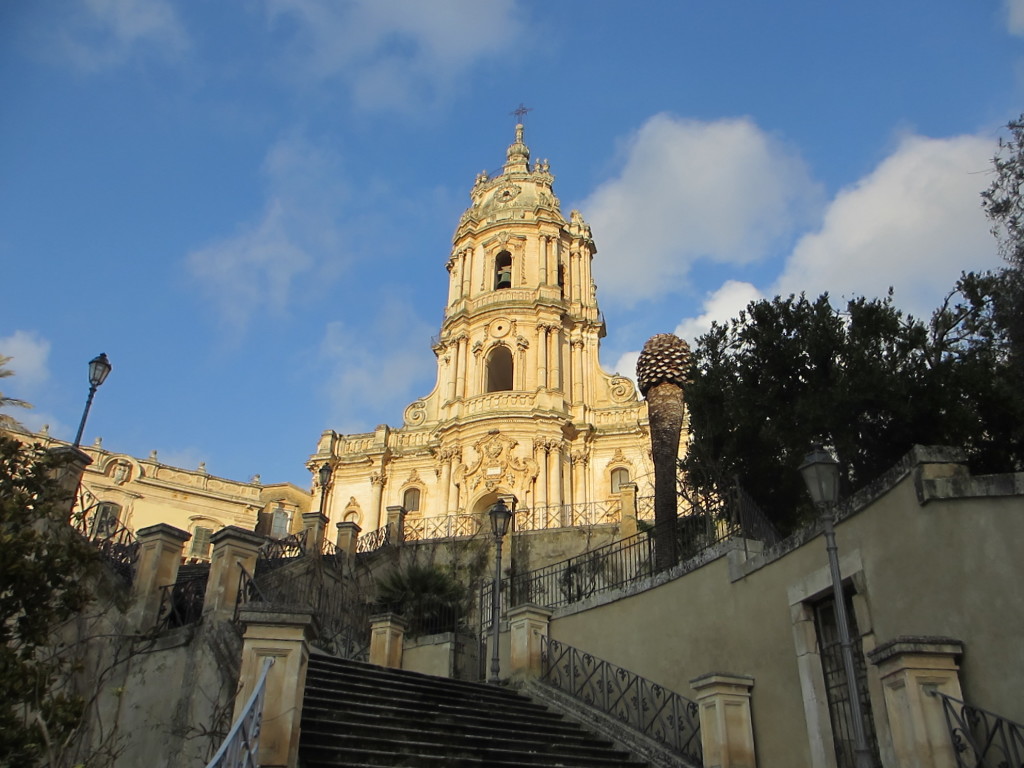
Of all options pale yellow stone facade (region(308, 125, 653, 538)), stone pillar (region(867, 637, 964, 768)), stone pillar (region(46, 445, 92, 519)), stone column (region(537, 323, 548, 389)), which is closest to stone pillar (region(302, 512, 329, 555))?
stone pillar (region(46, 445, 92, 519))

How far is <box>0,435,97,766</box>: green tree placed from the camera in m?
7.95

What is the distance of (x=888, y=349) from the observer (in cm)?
1614

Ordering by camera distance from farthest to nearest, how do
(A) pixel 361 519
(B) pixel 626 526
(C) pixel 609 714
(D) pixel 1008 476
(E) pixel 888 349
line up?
(A) pixel 361 519, (B) pixel 626 526, (E) pixel 888 349, (C) pixel 609 714, (D) pixel 1008 476

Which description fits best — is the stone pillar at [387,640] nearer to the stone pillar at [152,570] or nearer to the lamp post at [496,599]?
the lamp post at [496,599]

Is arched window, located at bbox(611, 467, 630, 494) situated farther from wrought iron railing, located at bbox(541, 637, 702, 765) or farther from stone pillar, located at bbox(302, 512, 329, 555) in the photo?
wrought iron railing, located at bbox(541, 637, 702, 765)

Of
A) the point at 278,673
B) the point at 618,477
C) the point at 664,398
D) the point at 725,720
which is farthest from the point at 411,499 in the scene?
the point at 278,673

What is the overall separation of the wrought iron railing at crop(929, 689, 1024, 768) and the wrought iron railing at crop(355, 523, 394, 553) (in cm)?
1845

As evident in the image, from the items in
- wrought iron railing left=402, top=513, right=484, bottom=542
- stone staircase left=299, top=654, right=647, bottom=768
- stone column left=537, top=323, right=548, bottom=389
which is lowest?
stone staircase left=299, top=654, right=647, bottom=768

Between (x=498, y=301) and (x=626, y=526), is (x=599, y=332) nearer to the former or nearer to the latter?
(x=498, y=301)

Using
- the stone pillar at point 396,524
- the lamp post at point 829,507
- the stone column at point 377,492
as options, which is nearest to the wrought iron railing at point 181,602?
the lamp post at point 829,507

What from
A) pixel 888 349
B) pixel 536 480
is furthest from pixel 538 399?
pixel 888 349

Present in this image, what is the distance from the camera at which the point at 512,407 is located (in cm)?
3619

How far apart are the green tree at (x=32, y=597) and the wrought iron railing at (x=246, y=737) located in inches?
64.8

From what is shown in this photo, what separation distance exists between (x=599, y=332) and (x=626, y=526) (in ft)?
62.0
